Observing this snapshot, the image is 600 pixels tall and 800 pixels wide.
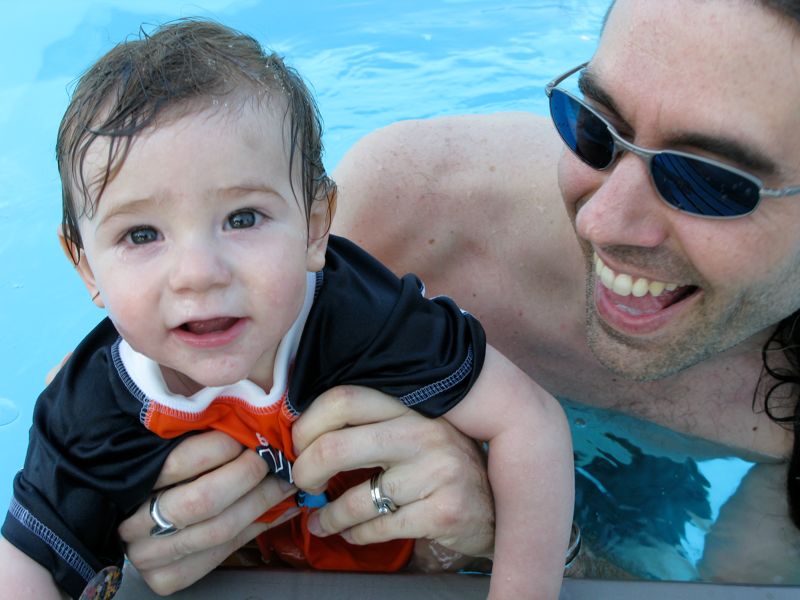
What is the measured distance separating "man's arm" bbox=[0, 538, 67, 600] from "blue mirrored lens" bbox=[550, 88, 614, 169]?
1583 millimetres

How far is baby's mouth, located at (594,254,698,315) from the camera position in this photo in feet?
6.88

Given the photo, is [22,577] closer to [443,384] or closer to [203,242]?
[203,242]

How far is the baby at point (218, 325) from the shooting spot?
1.45m

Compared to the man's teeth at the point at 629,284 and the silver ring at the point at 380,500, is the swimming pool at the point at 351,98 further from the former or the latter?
the silver ring at the point at 380,500

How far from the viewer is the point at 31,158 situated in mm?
4980

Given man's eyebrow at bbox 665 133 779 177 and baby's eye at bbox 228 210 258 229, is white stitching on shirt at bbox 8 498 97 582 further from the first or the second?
man's eyebrow at bbox 665 133 779 177

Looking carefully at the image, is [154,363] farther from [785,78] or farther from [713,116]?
[785,78]

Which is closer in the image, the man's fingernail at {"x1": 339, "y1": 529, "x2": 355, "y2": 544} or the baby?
the baby

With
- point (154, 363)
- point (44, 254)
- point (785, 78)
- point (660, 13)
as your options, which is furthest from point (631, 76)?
point (44, 254)

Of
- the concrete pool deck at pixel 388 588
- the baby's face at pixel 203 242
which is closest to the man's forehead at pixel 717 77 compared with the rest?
the baby's face at pixel 203 242

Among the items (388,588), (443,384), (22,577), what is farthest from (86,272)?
(388,588)

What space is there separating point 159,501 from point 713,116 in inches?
59.1

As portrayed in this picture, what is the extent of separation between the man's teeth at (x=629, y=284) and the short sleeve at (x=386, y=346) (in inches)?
18.4

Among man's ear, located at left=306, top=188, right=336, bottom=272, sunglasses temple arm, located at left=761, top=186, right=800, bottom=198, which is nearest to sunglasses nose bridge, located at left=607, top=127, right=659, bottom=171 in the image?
sunglasses temple arm, located at left=761, top=186, right=800, bottom=198
